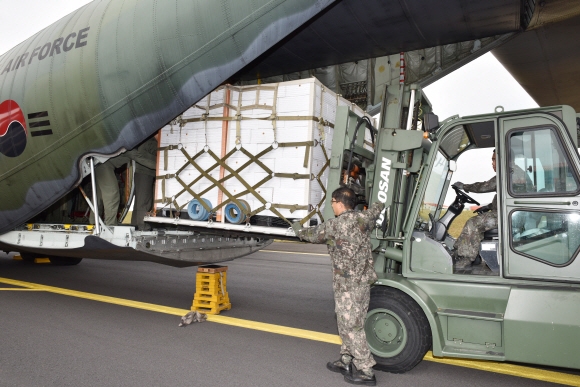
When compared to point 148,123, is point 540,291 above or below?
below

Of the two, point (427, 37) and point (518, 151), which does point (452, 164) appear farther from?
point (427, 37)

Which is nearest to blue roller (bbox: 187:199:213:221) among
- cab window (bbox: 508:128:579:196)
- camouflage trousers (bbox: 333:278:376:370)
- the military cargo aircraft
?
the military cargo aircraft

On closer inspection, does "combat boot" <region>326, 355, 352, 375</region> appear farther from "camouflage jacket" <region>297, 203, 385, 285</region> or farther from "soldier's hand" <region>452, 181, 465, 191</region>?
"soldier's hand" <region>452, 181, 465, 191</region>

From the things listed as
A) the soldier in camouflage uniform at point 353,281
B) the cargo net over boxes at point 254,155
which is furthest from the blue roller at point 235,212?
the soldier in camouflage uniform at point 353,281

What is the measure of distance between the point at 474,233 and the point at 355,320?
1.52 meters

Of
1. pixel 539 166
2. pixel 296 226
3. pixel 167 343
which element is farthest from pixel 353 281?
pixel 167 343

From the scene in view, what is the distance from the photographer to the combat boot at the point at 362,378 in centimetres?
390

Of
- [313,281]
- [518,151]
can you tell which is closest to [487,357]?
[518,151]

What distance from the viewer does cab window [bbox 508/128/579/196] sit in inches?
147

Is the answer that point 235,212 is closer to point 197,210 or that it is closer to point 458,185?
point 197,210

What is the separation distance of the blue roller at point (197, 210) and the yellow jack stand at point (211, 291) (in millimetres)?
1018

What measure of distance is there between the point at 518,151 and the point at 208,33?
3.71 metres

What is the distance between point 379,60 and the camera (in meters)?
8.37

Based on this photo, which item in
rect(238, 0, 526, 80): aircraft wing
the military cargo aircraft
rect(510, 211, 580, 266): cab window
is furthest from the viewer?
rect(238, 0, 526, 80): aircraft wing
